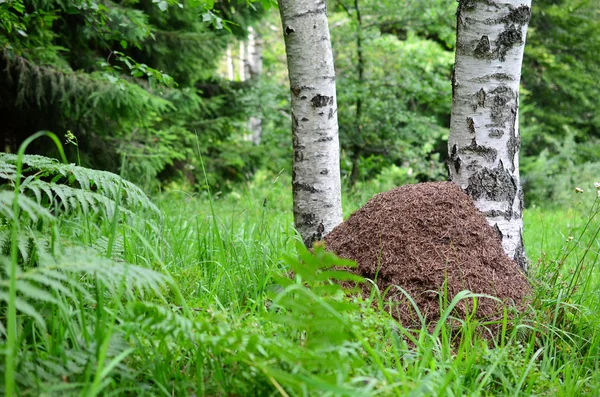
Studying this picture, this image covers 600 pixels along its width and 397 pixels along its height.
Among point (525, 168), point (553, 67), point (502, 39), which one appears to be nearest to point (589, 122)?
point (553, 67)

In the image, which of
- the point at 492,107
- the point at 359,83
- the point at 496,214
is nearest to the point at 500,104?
the point at 492,107

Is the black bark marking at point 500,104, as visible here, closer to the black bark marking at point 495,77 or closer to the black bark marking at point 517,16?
the black bark marking at point 495,77

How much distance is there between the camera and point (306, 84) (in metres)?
3.29

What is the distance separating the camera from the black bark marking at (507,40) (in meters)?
2.84

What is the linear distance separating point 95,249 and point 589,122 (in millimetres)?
14305

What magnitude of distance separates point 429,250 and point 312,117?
122 cm

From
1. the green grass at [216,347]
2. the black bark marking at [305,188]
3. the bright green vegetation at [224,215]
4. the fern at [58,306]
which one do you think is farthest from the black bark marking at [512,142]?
the fern at [58,306]

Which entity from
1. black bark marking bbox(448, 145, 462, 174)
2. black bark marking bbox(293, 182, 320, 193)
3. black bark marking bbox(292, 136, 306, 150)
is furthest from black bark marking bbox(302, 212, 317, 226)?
black bark marking bbox(448, 145, 462, 174)

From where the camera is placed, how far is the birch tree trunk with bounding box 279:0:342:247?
324 centimetres

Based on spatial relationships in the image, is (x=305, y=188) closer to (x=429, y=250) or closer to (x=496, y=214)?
(x=429, y=250)

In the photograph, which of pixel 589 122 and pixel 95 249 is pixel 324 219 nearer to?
pixel 95 249

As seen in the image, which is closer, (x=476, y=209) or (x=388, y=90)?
(x=476, y=209)

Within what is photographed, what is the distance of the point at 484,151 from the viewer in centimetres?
290

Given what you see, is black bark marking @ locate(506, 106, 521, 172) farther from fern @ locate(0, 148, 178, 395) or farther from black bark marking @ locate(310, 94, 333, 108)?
fern @ locate(0, 148, 178, 395)
